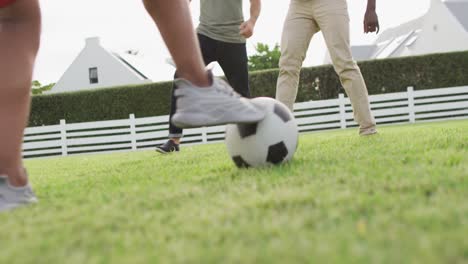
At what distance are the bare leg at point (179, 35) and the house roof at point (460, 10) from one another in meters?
33.1

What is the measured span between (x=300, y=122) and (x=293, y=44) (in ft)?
35.2

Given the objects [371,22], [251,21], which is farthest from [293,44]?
[371,22]

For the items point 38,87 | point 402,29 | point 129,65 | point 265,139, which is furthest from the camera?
point 402,29

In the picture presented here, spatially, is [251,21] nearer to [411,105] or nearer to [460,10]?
[411,105]

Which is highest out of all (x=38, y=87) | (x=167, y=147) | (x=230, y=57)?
(x=230, y=57)

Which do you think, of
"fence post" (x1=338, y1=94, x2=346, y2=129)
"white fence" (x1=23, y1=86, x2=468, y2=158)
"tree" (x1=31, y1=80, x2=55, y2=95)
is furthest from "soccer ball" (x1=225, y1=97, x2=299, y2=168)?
"tree" (x1=31, y1=80, x2=55, y2=95)

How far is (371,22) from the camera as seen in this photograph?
5066 mm

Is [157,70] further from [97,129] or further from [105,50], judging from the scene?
[97,129]

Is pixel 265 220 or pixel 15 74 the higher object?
pixel 15 74

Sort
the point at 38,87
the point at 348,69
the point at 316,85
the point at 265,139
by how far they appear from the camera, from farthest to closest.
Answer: the point at 38,87, the point at 316,85, the point at 348,69, the point at 265,139

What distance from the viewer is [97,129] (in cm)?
1728

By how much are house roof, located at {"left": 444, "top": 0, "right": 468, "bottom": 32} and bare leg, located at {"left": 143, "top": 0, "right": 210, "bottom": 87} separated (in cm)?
3312

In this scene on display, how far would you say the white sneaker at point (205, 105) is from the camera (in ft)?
7.41

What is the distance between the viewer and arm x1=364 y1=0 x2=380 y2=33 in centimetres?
506
